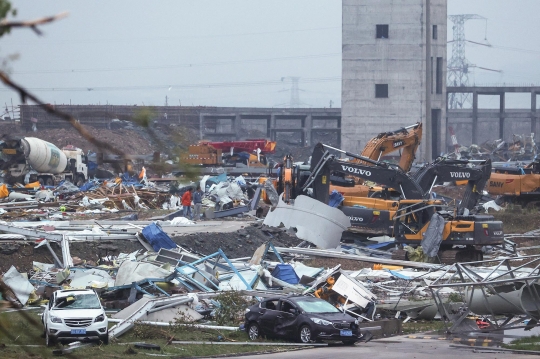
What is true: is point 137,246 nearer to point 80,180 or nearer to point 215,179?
point 215,179

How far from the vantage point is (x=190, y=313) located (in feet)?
61.5

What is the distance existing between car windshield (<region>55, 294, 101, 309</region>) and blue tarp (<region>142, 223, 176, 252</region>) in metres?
10.5

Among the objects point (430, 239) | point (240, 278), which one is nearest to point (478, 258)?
point (430, 239)

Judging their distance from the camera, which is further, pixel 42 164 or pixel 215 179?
pixel 42 164

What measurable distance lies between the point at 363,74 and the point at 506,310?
217ft

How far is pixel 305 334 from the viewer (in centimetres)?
1683

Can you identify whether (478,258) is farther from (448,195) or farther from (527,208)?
(448,195)

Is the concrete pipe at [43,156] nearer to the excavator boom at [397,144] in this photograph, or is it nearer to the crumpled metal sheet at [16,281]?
the excavator boom at [397,144]

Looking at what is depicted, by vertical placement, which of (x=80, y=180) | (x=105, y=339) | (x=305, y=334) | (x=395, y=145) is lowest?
(x=80, y=180)

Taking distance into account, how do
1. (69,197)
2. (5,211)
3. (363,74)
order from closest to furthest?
(5,211) < (69,197) < (363,74)

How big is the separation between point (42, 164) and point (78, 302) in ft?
133

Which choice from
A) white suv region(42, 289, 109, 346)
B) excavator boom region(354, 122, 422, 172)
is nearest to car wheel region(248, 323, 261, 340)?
white suv region(42, 289, 109, 346)

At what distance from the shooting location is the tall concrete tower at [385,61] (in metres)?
79.4

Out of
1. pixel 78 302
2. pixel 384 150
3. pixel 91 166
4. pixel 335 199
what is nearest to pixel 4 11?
pixel 78 302
